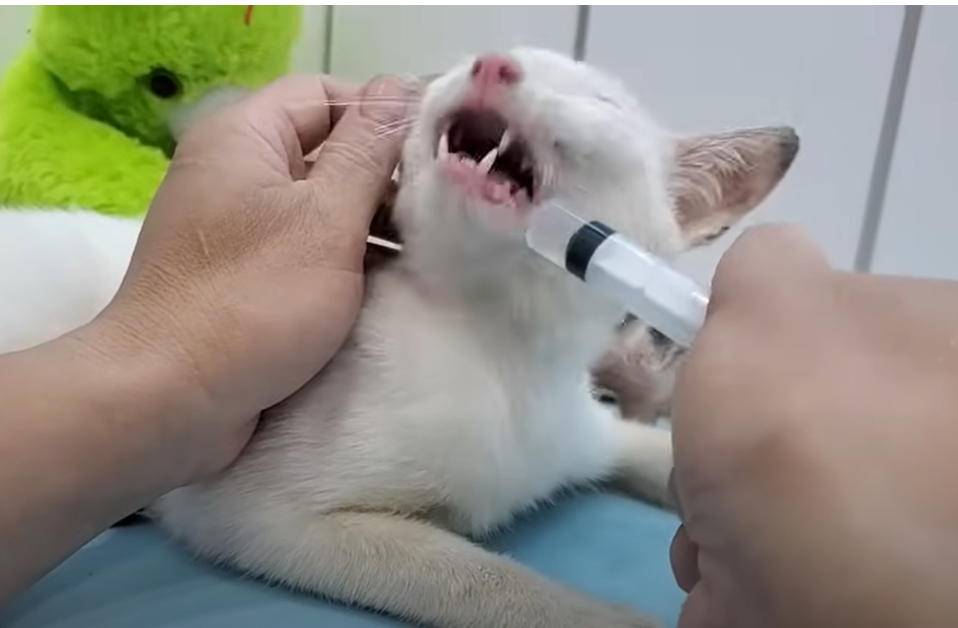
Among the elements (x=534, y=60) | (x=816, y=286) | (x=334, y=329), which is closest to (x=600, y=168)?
(x=534, y=60)

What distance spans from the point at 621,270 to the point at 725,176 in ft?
0.73

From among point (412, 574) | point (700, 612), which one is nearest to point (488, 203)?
point (412, 574)

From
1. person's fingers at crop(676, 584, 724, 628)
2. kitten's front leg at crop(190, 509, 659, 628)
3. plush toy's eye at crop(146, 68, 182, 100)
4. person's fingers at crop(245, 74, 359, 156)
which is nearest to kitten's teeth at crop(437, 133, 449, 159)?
person's fingers at crop(245, 74, 359, 156)

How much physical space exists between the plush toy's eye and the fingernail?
1.70 feet

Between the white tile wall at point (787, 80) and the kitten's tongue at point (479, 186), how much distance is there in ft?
1.57

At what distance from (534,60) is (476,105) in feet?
0.23

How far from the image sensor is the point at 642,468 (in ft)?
2.90

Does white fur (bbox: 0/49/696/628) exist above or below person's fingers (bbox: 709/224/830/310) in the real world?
below

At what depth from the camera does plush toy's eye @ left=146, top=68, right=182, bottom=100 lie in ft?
3.97

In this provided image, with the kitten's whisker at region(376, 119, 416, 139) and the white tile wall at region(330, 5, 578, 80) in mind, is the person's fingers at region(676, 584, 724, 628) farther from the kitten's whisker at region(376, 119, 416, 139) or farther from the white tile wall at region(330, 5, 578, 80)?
the white tile wall at region(330, 5, 578, 80)

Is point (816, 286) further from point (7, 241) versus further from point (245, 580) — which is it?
point (7, 241)

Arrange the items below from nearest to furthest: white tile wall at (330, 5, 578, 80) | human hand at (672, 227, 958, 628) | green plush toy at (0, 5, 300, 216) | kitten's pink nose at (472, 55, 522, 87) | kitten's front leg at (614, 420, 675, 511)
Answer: human hand at (672, 227, 958, 628), kitten's pink nose at (472, 55, 522, 87), kitten's front leg at (614, 420, 675, 511), green plush toy at (0, 5, 300, 216), white tile wall at (330, 5, 578, 80)

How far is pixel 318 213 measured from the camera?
2.28ft

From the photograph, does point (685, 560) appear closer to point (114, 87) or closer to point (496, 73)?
point (496, 73)
